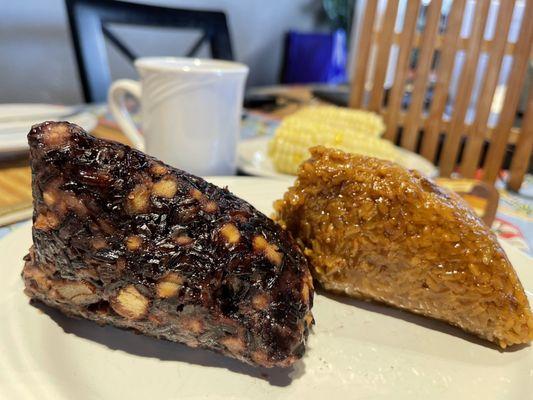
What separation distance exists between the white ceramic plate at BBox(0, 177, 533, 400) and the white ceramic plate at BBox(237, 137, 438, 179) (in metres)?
0.63

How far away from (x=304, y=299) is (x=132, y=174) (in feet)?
0.89

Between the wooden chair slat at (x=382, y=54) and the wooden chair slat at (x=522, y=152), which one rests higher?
the wooden chair slat at (x=382, y=54)

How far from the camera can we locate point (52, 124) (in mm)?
579

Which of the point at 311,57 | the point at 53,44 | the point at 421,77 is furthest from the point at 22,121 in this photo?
the point at 311,57

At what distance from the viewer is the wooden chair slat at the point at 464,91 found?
140cm

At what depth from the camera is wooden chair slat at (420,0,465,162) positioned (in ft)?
4.74

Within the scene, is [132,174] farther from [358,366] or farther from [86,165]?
[358,366]

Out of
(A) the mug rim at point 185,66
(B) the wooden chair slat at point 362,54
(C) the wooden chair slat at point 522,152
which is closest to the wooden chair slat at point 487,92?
(C) the wooden chair slat at point 522,152

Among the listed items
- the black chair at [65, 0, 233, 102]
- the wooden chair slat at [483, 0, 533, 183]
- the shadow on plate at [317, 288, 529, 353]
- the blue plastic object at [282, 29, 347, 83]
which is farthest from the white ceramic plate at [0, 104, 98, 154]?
the blue plastic object at [282, 29, 347, 83]

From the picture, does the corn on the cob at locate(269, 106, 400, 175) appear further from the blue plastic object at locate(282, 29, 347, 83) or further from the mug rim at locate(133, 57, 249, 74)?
the blue plastic object at locate(282, 29, 347, 83)

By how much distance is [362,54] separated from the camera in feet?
5.49

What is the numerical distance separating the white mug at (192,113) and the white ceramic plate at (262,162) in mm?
86

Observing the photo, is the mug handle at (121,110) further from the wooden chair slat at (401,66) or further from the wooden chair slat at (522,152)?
the wooden chair slat at (522,152)

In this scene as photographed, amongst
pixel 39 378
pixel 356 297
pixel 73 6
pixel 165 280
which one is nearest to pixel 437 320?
pixel 356 297
